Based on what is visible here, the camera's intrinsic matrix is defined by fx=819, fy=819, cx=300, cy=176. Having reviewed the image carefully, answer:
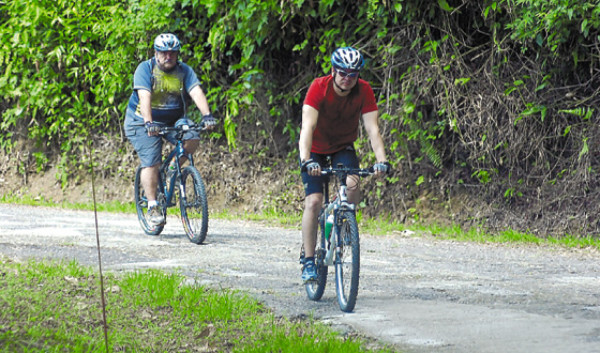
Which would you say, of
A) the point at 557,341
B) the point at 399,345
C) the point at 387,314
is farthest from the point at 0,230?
the point at 557,341

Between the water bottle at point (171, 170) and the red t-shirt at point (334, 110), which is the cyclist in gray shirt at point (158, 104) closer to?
the water bottle at point (171, 170)

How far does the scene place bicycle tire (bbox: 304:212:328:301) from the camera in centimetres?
589

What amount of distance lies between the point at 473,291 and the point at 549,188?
474 centimetres

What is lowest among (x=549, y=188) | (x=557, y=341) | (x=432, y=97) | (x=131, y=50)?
(x=557, y=341)

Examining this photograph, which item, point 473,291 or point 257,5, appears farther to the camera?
point 257,5

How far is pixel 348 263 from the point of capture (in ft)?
18.6

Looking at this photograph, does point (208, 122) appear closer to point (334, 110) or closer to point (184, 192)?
point (184, 192)

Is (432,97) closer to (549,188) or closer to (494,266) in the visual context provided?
(549,188)

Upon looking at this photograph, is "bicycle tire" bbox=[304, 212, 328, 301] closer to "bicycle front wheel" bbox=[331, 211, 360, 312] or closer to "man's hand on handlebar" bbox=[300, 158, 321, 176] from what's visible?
"bicycle front wheel" bbox=[331, 211, 360, 312]

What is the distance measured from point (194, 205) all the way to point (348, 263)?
3.61 m

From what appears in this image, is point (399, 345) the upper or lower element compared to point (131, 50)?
lower

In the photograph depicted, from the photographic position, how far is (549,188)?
419 inches

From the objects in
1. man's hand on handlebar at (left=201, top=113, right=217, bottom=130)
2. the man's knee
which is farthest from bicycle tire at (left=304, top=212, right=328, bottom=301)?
man's hand on handlebar at (left=201, top=113, right=217, bottom=130)

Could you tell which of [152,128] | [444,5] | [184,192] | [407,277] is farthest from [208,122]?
[444,5]
